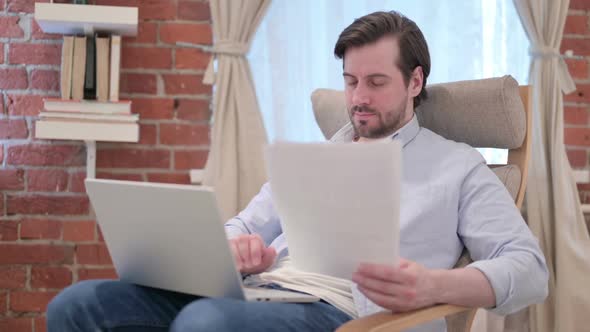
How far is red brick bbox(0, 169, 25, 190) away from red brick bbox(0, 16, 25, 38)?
457 millimetres

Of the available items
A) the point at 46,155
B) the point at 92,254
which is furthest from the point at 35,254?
the point at 46,155

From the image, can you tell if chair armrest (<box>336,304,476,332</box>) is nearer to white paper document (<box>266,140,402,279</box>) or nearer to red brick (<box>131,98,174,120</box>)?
white paper document (<box>266,140,402,279</box>)

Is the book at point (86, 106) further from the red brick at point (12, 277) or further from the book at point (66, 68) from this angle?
the red brick at point (12, 277)

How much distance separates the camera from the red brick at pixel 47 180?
2.42 meters

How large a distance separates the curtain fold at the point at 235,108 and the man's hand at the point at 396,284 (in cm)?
132

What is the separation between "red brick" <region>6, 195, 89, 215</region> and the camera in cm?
241

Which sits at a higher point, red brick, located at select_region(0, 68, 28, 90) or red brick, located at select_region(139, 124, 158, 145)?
red brick, located at select_region(0, 68, 28, 90)

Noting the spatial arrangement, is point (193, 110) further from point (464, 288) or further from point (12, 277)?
point (464, 288)

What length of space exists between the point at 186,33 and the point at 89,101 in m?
0.43

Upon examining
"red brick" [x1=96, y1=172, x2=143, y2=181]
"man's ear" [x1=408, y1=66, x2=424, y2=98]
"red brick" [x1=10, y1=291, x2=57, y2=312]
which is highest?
"man's ear" [x1=408, y1=66, x2=424, y2=98]

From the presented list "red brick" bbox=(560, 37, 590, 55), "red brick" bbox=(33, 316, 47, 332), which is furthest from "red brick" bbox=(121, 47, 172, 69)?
"red brick" bbox=(560, 37, 590, 55)

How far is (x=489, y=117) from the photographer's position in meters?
1.63

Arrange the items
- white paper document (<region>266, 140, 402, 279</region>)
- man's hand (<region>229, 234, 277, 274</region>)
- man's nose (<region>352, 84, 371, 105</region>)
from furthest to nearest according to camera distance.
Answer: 1. man's nose (<region>352, 84, 371, 105</region>)
2. man's hand (<region>229, 234, 277, 274</region>)
3. white paper document (<region>266, 140, 402, 279</region>)

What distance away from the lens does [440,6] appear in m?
2.59
